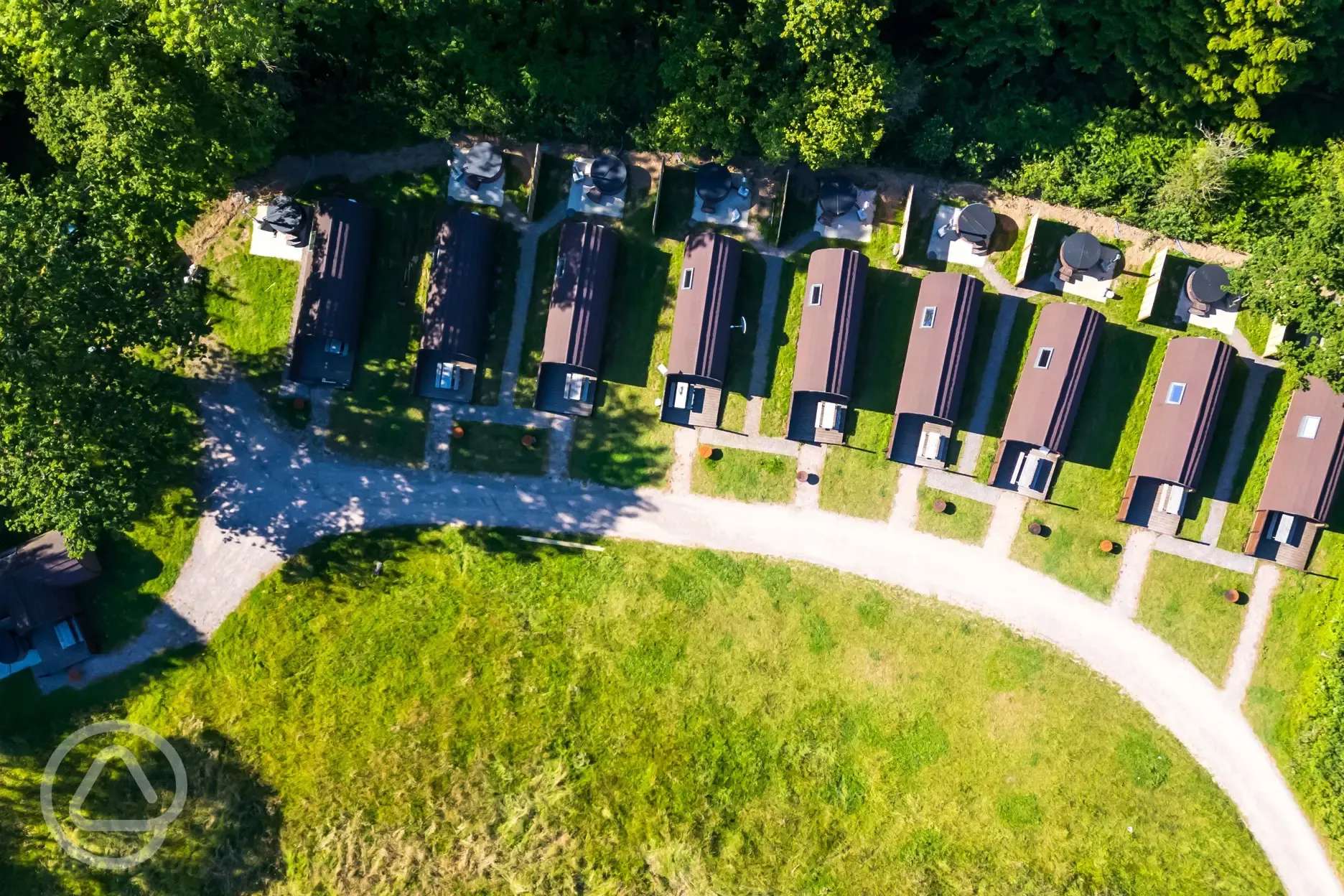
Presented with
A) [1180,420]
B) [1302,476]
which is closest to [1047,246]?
[1180,420]

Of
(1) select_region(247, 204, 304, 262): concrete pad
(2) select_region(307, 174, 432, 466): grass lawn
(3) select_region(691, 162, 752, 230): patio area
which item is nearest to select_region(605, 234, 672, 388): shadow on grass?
(3) select_region(691, 162, 752, 230): patio area

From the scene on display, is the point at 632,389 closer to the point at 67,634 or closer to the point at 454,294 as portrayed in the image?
the point at 454,294

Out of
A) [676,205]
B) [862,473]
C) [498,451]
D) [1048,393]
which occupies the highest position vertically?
[676,205]

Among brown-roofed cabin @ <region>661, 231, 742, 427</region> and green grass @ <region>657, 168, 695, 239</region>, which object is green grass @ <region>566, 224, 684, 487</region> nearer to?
brown-roofed cabin @ <region>661, 231, 742, 427</region>

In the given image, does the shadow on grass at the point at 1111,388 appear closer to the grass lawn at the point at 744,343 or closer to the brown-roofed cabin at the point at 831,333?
the brown-roofed cabin at the point at 831,333

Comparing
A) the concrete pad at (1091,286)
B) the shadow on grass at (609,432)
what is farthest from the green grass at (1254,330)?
the shadow on grass at (609,432)

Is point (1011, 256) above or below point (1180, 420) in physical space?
above
